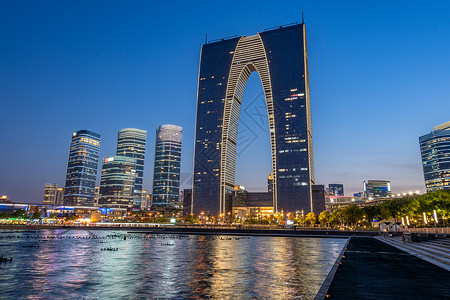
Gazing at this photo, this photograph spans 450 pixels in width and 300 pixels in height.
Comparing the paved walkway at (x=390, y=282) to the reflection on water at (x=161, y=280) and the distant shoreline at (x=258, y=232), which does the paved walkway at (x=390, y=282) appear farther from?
the distant shoreline at (x=258, y=232)

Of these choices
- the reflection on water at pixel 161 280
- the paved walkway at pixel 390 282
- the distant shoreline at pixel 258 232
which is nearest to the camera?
the paved walkway at pixel 390 282

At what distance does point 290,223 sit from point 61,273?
135m

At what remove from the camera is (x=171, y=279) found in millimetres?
22641

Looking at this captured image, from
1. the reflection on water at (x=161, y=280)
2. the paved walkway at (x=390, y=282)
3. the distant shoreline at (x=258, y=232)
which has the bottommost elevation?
the distant shoreline at (x=258, y=232)

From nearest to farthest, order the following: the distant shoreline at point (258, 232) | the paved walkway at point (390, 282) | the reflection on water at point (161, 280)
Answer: the paved walkway at point (390, 282)
the reflection on water at point (161, 280)
the distant shoreline at point (258, 232)

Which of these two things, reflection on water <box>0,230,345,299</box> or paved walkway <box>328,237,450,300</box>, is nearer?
paved walkway <box>328,237,450,300</box>

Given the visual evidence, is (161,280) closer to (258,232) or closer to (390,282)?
(390,282)

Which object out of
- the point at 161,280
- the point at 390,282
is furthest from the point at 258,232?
the point at 390,282

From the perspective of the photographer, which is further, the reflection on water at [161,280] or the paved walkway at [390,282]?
the reflection on water at [161,280]

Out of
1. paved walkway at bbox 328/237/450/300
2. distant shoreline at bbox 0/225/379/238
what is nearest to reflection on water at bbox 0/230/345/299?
paved walkway at bbox 328/237/450/300

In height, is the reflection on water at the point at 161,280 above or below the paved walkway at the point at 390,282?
below

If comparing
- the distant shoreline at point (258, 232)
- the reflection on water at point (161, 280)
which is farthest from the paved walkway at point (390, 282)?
the distant shoreline at point (258, 232)

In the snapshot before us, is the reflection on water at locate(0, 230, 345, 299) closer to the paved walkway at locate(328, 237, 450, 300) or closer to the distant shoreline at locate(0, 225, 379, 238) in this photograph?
the paved walkway at locate(328, 237, 450, 300)

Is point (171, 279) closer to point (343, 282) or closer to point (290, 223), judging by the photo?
point (343, 282)
